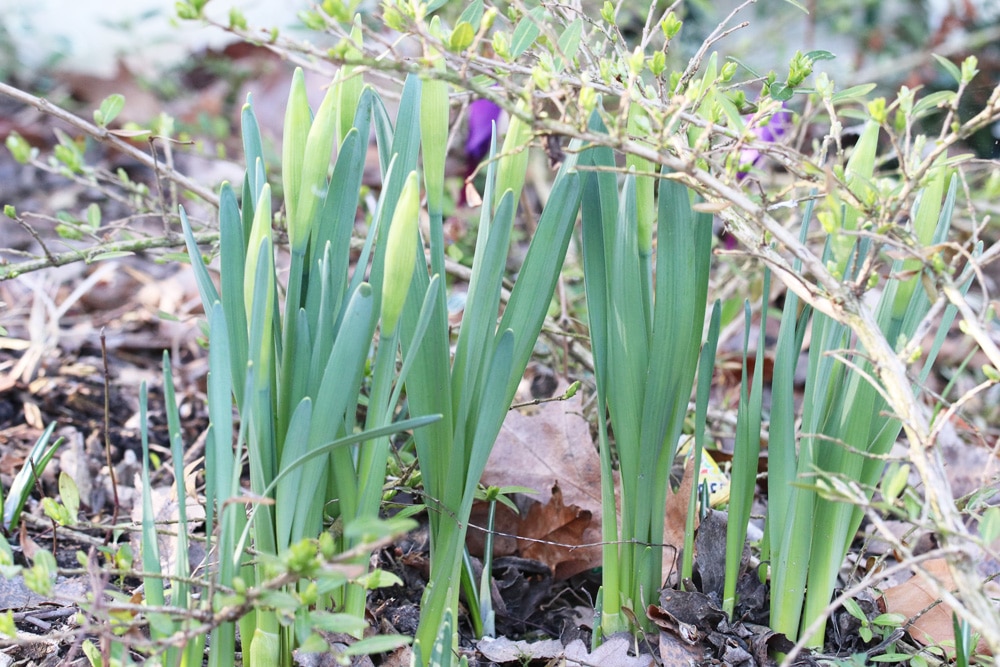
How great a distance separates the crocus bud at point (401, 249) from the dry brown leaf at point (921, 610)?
0.73 metres

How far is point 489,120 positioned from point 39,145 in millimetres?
2260

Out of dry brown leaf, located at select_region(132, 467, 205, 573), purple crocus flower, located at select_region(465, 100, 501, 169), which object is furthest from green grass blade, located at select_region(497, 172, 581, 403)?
purple crocus flower, located at select_region(465, 100, 501, 169)

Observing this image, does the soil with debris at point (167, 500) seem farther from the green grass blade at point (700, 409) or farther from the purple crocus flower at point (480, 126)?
the purple crocus flower at point (480, 126)

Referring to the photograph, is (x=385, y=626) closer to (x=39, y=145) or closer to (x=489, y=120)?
(x=489, y=120)

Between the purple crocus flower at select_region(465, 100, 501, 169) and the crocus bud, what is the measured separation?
1.15 meters

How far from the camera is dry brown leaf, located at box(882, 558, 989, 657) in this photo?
108cm

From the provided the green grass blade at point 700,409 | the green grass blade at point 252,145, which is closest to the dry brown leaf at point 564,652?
the green grass blade at point 700,409

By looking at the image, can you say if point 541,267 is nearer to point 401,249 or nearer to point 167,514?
point 401,249

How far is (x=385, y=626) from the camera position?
1.06 meters

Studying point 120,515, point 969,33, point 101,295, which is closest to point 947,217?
point 120,515

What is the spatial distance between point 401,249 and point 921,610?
79 centimetres

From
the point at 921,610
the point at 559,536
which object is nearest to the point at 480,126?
the point at 559,536

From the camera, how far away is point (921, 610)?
42.9 inches

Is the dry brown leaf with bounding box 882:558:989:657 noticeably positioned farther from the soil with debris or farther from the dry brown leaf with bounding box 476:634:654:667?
the dry brown leaf with bounding box 476:634:654:667
